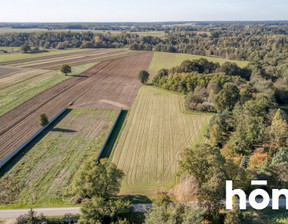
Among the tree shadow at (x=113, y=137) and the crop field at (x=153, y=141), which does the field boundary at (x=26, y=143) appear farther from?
the crop field at (x=153, y=141)

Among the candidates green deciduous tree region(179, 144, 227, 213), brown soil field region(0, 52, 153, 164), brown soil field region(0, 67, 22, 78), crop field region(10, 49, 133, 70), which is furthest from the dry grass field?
green deciduous tree region(179, 144, 227, 213)

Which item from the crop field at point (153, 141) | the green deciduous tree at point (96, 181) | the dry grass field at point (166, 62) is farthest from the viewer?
the dry grass field at point (166, 62)

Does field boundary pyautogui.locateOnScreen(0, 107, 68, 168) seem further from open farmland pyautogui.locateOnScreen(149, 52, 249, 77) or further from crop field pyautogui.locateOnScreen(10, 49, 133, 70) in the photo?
crop field pyautogui.locateOnScreen(10, 49, 133, 70)

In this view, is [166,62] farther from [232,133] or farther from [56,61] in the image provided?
[232,133]

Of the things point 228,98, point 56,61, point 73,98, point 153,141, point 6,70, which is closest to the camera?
point 153,141

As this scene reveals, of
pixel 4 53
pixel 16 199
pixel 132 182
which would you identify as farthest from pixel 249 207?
pixel 4 53

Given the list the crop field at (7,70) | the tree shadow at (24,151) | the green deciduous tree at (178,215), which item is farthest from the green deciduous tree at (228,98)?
the crop field at (7,70)

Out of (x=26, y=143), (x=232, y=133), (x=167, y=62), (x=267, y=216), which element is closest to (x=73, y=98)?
(x=26, y=143)
